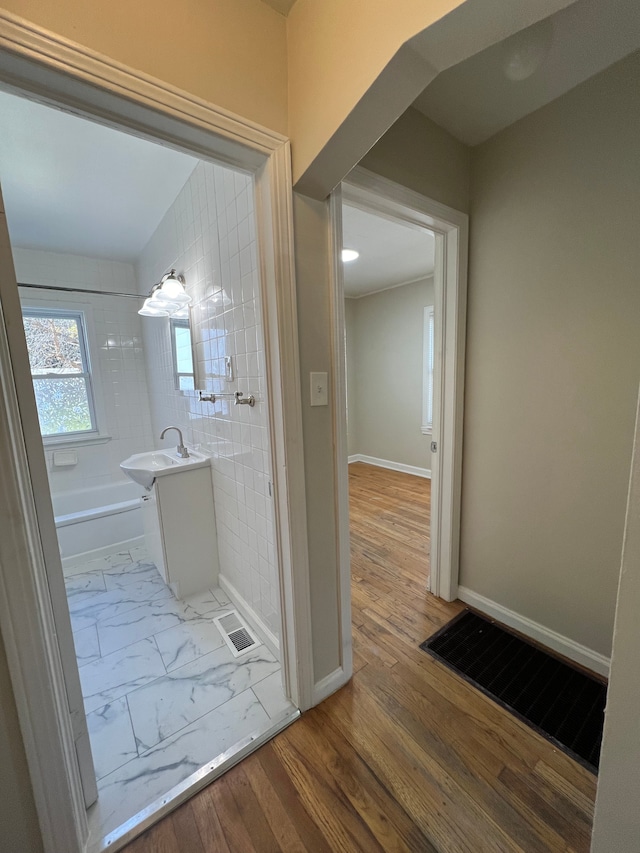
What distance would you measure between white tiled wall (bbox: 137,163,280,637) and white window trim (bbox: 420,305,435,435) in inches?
118

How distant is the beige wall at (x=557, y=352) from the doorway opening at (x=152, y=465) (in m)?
1.21

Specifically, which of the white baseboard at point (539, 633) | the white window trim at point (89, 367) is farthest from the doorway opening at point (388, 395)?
the white window trim at point (89, 367)

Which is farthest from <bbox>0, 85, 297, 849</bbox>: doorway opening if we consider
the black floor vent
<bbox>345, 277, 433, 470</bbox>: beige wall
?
<bbox>345, 277, 433, 470</bbox>: beige wall

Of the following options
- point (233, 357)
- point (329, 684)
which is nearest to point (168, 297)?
point (233, 357)

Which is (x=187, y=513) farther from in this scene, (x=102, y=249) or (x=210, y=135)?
(x=102, y=249)

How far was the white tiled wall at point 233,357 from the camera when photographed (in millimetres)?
1554

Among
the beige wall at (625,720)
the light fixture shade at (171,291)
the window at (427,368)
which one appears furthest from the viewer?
the window at (427,368)

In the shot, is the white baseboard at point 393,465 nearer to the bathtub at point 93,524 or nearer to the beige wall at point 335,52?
the bathtub at point 93,524

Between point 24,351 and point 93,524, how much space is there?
2.36 m

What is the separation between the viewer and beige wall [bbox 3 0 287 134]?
75 cm

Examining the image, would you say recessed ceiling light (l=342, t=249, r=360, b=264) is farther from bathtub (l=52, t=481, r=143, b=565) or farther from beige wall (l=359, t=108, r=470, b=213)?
bathtub (l=52, t=481, r=143, b=565)

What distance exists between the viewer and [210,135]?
3.08 ft

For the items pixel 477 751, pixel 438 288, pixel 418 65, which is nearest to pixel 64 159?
pixel 418 65

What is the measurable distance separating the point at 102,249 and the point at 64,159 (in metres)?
1.43
